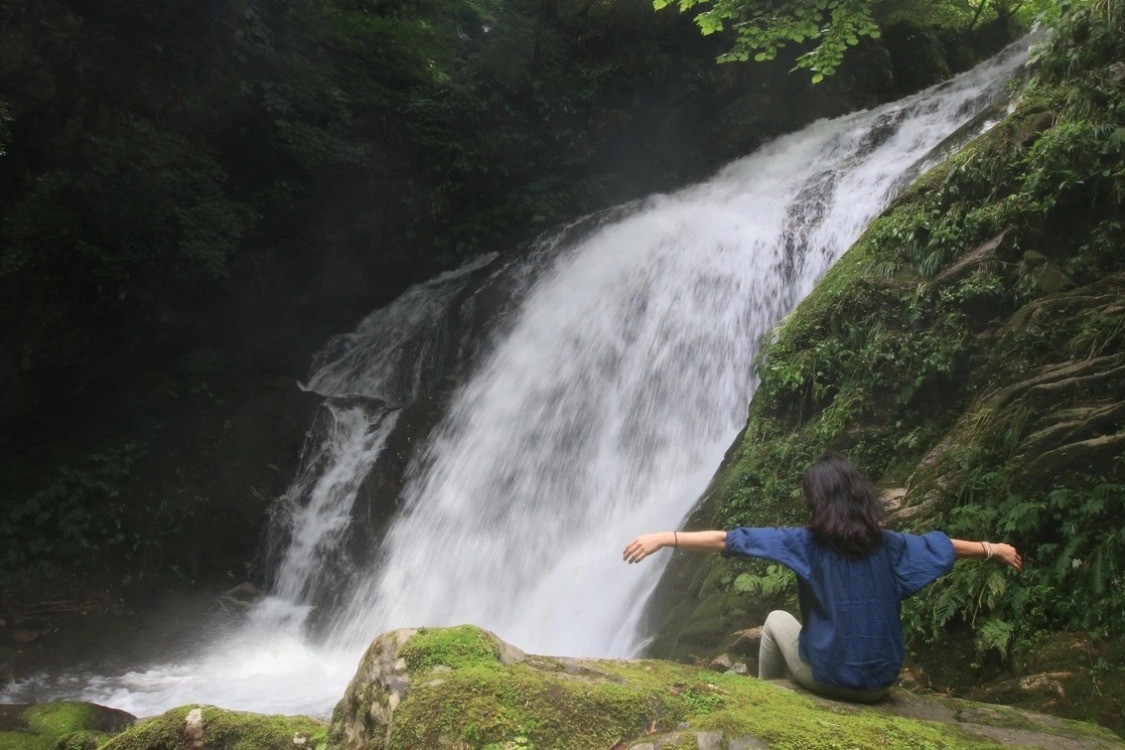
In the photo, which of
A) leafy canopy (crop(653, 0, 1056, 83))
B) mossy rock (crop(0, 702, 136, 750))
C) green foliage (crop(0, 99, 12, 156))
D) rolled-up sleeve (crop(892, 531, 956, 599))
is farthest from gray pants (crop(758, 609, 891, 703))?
green foliage (crop(0, 99, 12, 156))

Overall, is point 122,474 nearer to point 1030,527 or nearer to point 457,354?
point 457,354

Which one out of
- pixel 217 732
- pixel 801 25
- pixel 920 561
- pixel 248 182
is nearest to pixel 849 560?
pixel 920 561

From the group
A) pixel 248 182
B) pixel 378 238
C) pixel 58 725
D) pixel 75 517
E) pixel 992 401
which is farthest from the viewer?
pixel 378 238

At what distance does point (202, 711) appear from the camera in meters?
3.64

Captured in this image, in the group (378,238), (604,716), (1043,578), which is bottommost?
(1043,578)

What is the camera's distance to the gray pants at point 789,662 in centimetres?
297

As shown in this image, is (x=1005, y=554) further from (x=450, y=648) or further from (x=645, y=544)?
(x=450, y=648)

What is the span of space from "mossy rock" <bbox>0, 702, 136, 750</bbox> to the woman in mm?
4435

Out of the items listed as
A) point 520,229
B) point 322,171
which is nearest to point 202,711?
point 322,171

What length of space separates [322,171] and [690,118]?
760 cm

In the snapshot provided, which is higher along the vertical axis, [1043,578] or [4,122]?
[4,122]

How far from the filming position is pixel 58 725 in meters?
5.36

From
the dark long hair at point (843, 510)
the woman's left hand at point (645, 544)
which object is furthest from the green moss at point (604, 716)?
the dark long hair at point (843, 510)

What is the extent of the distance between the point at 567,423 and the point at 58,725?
248 inches
